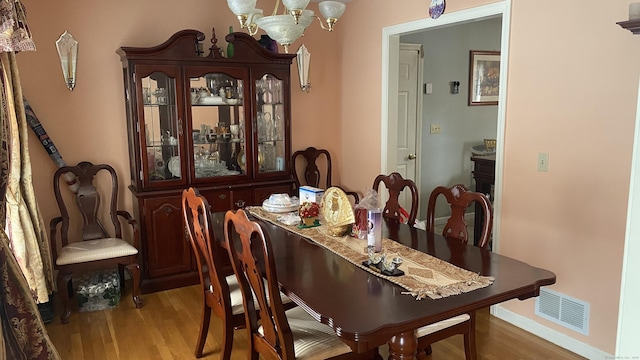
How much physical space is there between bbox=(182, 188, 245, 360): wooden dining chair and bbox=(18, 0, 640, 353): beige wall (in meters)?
1.65

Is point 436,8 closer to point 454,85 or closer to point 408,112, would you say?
point 408,112

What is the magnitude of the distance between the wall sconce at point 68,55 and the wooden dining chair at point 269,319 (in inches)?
88.6

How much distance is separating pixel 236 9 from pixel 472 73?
12.4 ft

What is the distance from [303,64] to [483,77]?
226cm

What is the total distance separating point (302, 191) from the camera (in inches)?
119

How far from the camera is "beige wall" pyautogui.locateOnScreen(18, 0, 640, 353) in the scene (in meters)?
2.61

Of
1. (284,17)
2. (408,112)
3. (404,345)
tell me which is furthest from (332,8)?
(408,112)

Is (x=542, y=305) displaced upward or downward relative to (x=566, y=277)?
downward

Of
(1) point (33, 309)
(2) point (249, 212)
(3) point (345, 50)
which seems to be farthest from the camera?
(3) point (345, 50)

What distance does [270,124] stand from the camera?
4254mm

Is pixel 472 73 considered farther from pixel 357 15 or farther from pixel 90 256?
pixel 90 256

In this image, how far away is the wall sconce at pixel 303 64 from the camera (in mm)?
4465

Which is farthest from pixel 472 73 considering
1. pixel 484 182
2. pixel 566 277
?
pixel 566 277

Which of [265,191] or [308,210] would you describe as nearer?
[308,210]
